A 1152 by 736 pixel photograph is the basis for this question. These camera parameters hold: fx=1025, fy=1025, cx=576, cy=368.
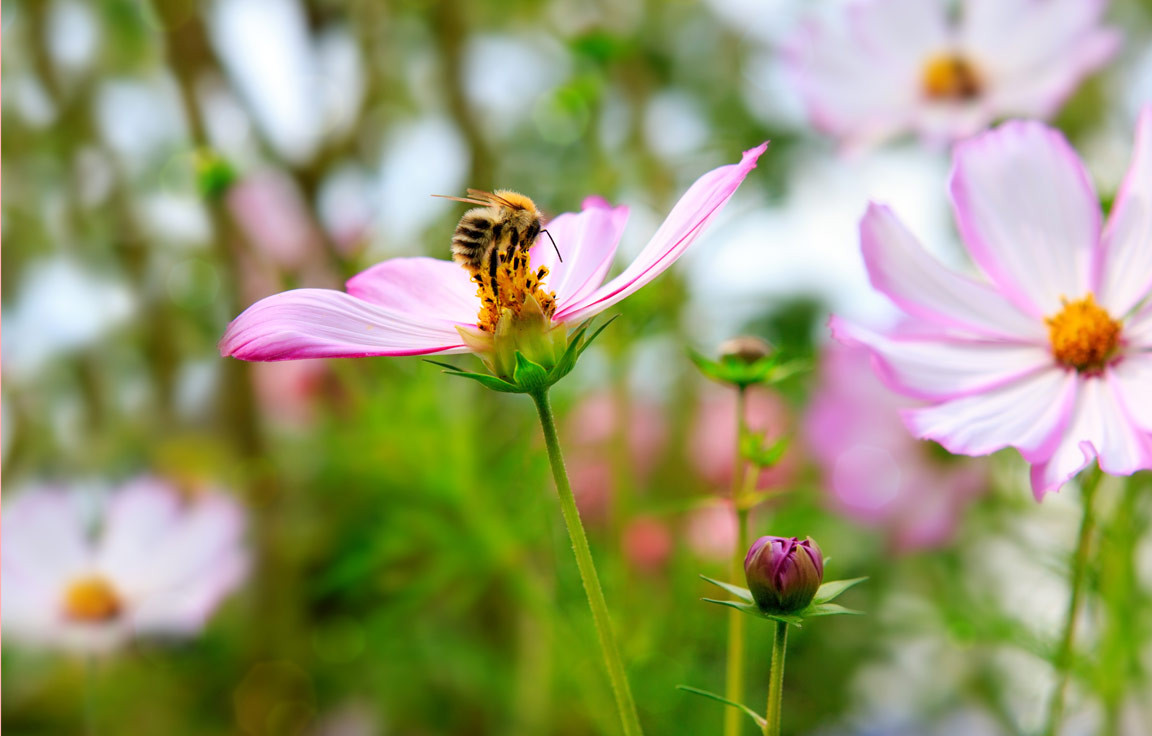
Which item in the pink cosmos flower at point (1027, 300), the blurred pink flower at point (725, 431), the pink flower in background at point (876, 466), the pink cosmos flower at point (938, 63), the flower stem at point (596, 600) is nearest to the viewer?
the flower stem at point (596, 600)

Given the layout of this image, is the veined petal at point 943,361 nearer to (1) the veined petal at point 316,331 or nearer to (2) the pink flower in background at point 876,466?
(1) the veined petal at point 316,331

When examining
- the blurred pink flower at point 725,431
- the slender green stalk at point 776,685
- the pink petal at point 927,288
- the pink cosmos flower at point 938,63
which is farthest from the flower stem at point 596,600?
the blurred pink flower at point 725,431

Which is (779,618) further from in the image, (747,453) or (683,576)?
(683,576)

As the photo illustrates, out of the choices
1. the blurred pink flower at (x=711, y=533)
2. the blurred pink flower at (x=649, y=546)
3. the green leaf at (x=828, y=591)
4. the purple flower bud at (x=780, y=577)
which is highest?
the purple flower bud at (x=780, y=577)

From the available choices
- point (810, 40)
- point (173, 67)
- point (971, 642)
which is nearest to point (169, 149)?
point (173, 67)

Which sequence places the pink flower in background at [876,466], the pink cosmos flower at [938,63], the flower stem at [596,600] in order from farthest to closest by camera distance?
the pink flower in background at [876,466] < the pink cosmos flower at [938,63] < the flower stem at [596,600]

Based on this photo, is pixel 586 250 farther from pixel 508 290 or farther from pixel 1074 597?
pixel 1074 597
